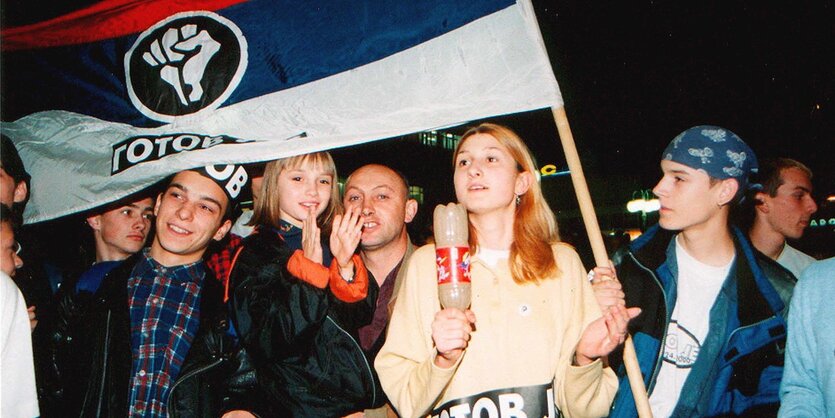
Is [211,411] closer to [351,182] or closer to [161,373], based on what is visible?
[161,373]

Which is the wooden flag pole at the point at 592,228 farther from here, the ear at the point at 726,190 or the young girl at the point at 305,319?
the ear at the point at 726,190

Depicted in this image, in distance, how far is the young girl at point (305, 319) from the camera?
9.36 ft

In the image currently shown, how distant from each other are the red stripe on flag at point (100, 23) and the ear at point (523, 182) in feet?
8.02

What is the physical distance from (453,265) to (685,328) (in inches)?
83.8

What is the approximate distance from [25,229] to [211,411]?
238 centimetres

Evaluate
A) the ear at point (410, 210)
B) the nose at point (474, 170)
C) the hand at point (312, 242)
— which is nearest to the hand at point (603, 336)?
the nose at point (474, 170)

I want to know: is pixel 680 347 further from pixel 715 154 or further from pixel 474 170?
pixel 474 170

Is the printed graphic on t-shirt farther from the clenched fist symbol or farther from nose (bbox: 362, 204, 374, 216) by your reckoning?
the clenched fist symbol

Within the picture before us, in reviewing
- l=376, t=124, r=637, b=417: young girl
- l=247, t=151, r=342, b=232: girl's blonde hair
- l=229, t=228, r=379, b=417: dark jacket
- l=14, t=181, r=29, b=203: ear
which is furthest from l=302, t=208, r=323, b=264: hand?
l=14, t=181, r=29, b=203: ear

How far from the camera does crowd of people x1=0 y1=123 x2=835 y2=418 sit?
2461mm

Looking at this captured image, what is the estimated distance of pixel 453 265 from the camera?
7.29 feet

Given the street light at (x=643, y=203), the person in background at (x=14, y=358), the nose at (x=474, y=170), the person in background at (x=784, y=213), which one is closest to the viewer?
the person in background at (x=14, y=358)

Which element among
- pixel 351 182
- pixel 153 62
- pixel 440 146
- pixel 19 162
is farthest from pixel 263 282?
pixel 440 146

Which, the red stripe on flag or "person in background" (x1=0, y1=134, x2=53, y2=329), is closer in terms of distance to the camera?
"person in background" (x1=0, y1=134, x2=53, y2=329)
